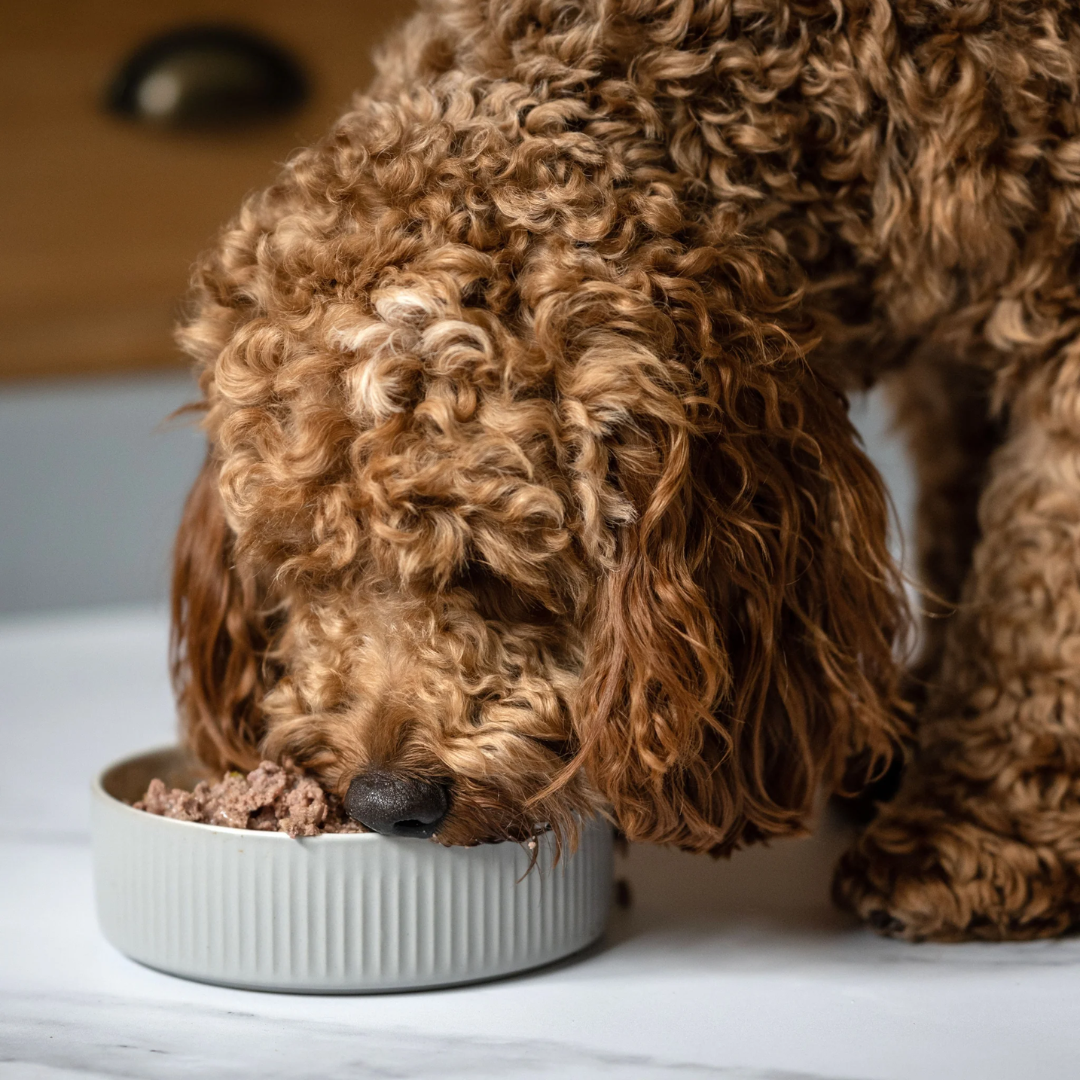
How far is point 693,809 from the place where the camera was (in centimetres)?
129

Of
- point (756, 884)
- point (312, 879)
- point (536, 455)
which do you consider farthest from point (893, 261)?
point (312, 879)

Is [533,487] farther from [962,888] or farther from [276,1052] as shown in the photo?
[962,888]

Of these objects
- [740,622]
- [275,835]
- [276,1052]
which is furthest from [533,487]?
[276,1052]

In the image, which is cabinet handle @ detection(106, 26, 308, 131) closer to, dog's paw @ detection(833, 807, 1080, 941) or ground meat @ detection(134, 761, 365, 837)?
ground meat @ detection(134, 761, 365, 837)

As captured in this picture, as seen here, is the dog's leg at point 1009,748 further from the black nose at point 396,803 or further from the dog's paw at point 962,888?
the black nose at point 396,803

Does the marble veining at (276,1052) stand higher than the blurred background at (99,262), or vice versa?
the blurred background at (99,262)

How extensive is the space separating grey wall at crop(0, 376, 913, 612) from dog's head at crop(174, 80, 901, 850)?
7.25 ft

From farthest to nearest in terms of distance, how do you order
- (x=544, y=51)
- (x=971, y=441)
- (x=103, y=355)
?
1. (x=103, y=355)
2. (x=971, y=441)
3. (x=544, y=51)

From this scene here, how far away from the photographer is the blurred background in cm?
346

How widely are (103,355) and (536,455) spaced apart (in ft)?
8.51

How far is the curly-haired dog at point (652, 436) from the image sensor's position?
120cm

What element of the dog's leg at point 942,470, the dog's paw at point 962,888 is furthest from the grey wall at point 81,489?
the dog's paw at point 962,888

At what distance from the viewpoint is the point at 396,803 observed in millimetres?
1207

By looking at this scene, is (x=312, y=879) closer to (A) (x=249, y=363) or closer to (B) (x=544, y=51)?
(A) (x=249, y=363)
